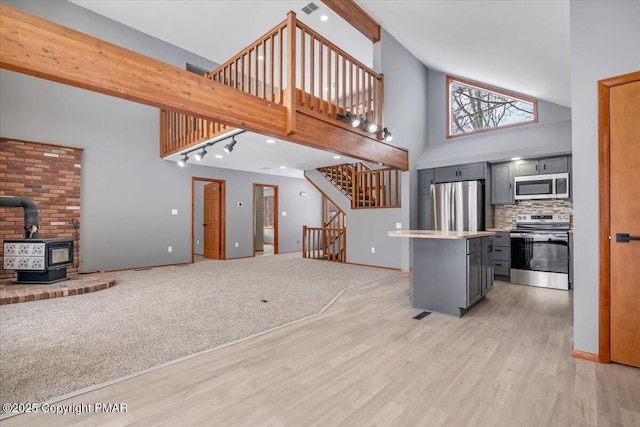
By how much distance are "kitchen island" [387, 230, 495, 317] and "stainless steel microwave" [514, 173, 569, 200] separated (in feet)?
6.94

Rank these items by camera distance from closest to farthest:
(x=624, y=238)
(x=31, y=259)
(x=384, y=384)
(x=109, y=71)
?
1. (x=384, y=384)
2. (x=624, y=238)
3. (x=109, y=71)
4. (x=31, y=259)

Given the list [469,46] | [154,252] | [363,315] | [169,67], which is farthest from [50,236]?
[469,46]

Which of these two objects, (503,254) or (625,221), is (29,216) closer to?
(625,221)

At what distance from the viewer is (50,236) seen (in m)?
5.28

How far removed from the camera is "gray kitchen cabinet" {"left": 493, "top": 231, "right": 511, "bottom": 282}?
505cm

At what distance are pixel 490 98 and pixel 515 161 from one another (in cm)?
156

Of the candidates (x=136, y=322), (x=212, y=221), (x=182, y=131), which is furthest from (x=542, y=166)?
(x=212, y=221)

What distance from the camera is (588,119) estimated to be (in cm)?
231

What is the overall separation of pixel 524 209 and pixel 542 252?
1.01 meters

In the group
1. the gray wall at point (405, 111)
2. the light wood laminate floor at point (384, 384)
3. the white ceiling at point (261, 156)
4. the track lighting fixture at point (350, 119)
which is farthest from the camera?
the gray wall at point (405, 111)

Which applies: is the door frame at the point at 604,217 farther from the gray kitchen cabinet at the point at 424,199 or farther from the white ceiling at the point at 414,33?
the gray kitchen cabinet at the point at 424,199

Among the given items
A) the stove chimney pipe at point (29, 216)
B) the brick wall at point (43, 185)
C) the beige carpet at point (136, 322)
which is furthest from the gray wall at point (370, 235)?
the stove chimney pipe at point (29, 216)

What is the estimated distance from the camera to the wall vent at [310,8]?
5258 millimetres

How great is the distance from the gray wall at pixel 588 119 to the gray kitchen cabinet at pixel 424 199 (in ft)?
11.9
